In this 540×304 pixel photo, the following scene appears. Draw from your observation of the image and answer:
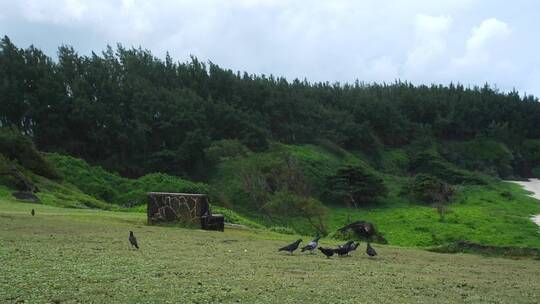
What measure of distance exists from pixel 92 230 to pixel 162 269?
10.9 metres

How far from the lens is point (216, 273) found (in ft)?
51.4

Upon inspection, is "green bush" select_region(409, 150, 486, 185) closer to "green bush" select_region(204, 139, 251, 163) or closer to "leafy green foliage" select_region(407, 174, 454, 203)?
"leafy green foliage" select_region(407, 174, 454, 203)

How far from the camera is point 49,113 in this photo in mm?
70625

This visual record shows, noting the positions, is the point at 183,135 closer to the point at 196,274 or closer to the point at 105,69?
the point at 105,69

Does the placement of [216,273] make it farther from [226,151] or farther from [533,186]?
[533,186]

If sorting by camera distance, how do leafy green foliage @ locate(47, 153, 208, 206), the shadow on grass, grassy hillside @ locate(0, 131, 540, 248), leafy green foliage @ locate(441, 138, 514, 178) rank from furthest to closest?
leafy green foliage @ locate(441, 138, 514, 178) → leafy green foliage @ locate(47, 153, 208, 206) → grassy hillside @ locate(0, 131, 540, 248) → the shadow on grass

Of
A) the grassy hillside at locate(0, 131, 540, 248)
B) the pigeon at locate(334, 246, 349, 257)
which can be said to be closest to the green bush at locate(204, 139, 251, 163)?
the grassy hillside at locate(0, 131, 540, 248)

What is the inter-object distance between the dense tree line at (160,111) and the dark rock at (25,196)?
2796 centimetres

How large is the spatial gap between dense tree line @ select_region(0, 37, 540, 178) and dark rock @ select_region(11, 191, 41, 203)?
91.7 feet

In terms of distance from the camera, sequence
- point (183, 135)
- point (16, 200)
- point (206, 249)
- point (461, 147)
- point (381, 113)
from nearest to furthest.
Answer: point (206, 249)
point (16, 200)
point (183, 135)
point (381, 113)
point (461, 147)

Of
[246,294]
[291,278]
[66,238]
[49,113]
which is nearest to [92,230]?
[66,238]

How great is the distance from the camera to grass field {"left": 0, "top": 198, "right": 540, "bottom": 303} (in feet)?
41.3

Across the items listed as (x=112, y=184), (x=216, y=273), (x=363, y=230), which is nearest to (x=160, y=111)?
(x=112, y=184)

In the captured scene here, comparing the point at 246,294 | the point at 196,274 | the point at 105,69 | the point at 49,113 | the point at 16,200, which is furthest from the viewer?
the point at 105,69
